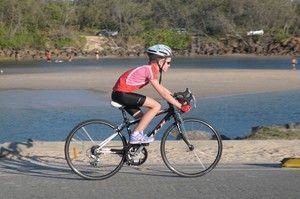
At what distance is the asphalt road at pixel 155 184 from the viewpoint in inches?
279

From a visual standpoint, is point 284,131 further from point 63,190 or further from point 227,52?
point 227,52

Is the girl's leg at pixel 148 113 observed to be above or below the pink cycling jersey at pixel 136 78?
below

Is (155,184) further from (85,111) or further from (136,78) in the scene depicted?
(85,111)

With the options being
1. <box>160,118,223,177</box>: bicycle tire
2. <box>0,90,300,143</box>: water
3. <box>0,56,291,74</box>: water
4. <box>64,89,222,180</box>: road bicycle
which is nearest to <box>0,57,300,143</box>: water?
<box>0,90,300,143</box>: water

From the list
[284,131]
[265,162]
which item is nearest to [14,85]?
[284,131]

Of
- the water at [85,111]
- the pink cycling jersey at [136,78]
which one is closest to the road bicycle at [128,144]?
the pink cycling jersey at [136,78]

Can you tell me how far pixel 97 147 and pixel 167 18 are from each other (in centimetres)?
9671

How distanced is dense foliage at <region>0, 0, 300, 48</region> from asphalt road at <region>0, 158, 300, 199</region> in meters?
83.5

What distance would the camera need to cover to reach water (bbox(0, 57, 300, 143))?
18.7 m

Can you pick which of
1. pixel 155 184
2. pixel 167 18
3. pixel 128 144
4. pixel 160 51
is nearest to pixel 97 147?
pixel 128 144

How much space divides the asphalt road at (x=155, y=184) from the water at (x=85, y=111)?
27.4 ft

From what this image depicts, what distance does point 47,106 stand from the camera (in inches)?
1033

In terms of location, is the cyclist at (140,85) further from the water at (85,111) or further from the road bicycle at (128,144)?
the water at (85,111)

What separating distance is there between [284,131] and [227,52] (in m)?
77.3
